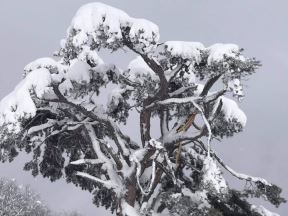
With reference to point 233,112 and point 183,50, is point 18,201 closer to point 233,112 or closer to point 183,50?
point 233,112

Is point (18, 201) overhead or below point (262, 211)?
below

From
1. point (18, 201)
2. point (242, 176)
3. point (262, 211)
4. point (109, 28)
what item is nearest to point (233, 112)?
point (242, 176)

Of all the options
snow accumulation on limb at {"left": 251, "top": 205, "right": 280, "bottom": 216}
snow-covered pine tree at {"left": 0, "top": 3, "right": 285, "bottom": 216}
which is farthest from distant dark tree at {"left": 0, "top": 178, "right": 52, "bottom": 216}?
snow accumulation on limb at {"left": 251, "top": 205, "right": 280, "bottom": 216}

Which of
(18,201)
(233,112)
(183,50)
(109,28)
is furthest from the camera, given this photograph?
(18,201)

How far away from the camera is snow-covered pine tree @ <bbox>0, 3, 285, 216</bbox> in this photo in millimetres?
14297

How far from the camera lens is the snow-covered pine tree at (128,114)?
Answer: 14.3 m

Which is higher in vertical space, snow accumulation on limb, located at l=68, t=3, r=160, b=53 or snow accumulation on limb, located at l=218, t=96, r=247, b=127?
snow accumulation on limb, located at l=68, t=3, r=160, b=53

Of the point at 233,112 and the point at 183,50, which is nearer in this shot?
the point at 183,50

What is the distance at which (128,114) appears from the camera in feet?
63.7

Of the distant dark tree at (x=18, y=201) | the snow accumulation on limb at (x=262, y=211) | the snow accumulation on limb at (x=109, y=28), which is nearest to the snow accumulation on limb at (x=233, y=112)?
the snow accumulation on limb at (x=262, y=211)

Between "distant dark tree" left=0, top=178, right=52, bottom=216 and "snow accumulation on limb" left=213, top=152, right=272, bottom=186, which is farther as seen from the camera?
"distant dark tree" left=0, top=178, right=52, bottom=216

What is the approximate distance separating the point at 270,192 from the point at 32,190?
73.6 metres

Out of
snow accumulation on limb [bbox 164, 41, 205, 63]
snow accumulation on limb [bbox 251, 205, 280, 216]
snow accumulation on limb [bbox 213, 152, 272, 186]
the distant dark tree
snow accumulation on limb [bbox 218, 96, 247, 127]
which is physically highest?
snow accumulation on limb [bbox 164, 41, 205, 63]

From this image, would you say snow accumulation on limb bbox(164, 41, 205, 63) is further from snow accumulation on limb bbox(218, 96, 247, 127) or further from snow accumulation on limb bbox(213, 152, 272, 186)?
snow accumulation on limb bbox(213, 152, 272, 186)
